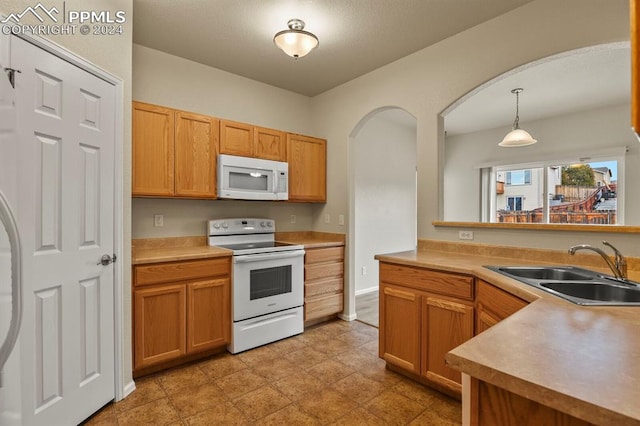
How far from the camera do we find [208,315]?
Answer: 2672mm

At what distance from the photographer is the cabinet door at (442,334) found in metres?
2.02

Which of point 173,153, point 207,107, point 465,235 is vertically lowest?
point 465,235

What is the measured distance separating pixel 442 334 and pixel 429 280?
357 millimetres

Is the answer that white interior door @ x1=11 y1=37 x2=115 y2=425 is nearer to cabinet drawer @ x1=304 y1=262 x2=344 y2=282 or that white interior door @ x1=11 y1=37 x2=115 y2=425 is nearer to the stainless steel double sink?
cabinet drawer @ x1=304 y1=262 x2=344 y2=282

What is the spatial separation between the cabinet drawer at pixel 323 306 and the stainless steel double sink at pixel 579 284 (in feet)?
6.19

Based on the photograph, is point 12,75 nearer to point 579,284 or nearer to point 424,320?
point 424,320

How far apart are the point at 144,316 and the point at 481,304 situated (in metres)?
2.30

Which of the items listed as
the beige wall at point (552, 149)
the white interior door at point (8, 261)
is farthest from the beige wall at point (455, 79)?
the beige wall at point (552, 149)

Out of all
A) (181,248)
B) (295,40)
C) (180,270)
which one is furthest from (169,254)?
(295,40)

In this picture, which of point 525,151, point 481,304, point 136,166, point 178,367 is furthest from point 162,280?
point 525,151

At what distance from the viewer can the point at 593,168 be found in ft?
15.6

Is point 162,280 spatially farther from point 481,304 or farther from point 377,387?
point 481,304

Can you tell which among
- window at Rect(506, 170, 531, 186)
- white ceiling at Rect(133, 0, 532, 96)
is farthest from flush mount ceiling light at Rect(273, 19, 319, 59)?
window at Rect(506, 170, 531, 186)


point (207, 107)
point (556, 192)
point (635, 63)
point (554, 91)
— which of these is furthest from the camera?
point (556, 192)
